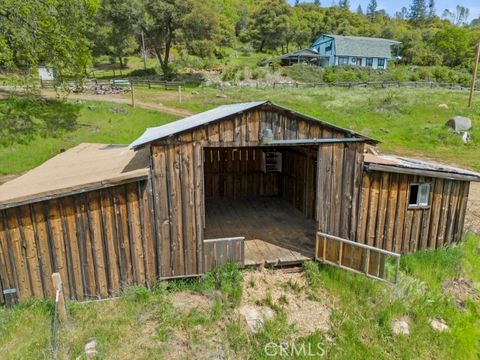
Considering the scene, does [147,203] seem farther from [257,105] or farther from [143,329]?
[257,105]

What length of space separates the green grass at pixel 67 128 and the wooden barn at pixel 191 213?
10661 mm

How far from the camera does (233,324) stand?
23.6 ft

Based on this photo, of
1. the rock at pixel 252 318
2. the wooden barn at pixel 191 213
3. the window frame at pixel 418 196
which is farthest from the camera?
the window frame at pixel 418 196

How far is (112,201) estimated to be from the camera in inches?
305

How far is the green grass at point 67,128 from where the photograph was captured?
18.7 m

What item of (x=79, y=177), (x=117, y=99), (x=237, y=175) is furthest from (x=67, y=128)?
(x=79, y=177)

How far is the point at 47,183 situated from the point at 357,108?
25.3m

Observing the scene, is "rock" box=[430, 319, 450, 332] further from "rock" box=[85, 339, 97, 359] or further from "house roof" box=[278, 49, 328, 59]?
"house roof" box=[278, 49, 328, 59]

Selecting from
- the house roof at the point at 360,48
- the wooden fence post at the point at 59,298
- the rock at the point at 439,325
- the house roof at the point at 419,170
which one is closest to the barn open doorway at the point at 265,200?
the house roof at the point at 419,170

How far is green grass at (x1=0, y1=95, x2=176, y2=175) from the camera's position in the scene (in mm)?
18688

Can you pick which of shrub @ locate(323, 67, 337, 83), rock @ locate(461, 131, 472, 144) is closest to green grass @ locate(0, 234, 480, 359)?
rock @ locate(461, 131, 472, 144)

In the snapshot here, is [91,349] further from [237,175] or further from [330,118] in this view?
[330,118]

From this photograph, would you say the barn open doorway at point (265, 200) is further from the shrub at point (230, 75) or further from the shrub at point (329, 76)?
the shrub at point (329, 76)

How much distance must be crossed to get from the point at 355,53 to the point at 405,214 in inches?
2274
